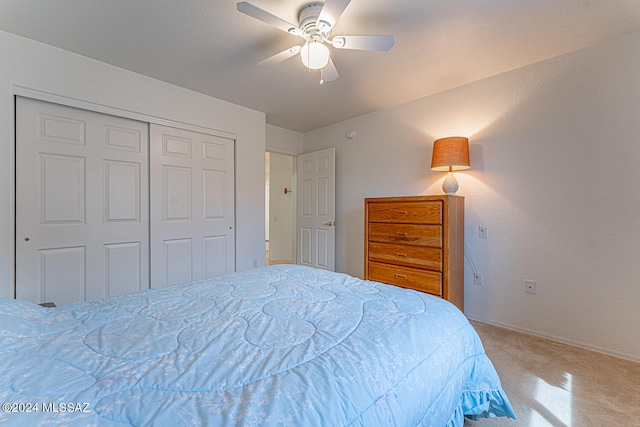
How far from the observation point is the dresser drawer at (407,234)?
249 centimetres

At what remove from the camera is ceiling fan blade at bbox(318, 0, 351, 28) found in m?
1.44

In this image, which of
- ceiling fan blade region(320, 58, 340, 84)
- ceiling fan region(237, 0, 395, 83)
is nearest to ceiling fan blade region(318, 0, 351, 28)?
ceiling fan region(237, 0, 395, 83)

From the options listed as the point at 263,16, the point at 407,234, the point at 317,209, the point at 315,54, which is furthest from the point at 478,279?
the point at 263,16

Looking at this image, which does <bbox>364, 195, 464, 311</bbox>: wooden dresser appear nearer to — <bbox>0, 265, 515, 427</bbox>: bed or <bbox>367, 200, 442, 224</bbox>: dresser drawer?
<bbox>367, 200, 442, 224</bbox>: dresser drawer

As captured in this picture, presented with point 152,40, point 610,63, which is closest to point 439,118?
point 610,63

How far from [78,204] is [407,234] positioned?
3.02 metres

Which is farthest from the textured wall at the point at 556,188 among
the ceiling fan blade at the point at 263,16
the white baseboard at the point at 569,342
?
the ceiling fan blade at the point at 263,16

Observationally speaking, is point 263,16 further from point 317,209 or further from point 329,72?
point 317,209

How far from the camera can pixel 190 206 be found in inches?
121

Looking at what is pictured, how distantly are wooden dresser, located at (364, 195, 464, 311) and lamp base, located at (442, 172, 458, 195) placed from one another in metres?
0.11

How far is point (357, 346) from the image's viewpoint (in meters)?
0.83

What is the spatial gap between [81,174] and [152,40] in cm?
131

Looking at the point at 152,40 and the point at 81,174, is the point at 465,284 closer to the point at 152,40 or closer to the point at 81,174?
the point at 152,40

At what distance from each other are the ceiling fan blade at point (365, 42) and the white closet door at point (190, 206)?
2.06m
